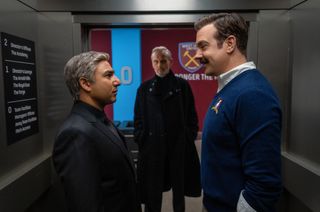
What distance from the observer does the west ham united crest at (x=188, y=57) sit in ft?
15.5

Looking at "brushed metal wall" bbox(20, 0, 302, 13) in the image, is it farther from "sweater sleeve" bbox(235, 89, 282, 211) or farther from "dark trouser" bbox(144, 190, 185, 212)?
"dark trouser" bbox(144, 190, 185, 212)

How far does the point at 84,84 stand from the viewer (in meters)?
1.31

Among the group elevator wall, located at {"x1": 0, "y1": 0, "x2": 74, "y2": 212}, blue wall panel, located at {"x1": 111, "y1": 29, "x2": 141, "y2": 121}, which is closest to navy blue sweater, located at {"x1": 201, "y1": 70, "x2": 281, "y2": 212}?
elevator wall, located at {"x1": 0, "y1": 0, "x2": 74, "y2": 212}

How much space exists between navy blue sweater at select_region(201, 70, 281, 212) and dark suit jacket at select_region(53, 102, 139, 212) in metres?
0.37

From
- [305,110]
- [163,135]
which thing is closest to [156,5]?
[163,135]

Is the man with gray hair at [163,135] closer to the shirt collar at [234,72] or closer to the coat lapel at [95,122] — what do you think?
the coat lapel at [95,122]

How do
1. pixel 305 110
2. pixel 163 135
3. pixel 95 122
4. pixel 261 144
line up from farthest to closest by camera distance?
1. pixel 163 135
2. pixel 305 110
3. pixel 95 122
4. pixel 261 144

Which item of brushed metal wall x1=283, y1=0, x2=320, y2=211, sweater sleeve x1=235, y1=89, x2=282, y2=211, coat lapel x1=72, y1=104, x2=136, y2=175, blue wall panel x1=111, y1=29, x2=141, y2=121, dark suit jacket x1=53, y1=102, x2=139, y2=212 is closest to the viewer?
sweater sleeve x1=235, y1=89, x2=282, y2=211

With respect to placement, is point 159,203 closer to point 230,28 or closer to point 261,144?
point 261,144

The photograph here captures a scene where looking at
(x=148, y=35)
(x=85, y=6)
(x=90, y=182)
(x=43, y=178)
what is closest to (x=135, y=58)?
(x=148, y=35)

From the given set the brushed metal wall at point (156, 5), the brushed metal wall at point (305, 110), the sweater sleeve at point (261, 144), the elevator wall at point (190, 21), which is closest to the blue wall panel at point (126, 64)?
the elevator wall at point (190, 21)

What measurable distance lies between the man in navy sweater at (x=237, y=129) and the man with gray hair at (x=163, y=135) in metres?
1.19

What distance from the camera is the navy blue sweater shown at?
100cm

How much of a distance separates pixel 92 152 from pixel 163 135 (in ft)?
4.30
